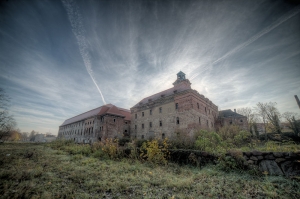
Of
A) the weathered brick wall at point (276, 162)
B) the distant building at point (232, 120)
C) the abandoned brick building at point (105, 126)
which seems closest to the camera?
the weathered brick wall at point (276, 162)

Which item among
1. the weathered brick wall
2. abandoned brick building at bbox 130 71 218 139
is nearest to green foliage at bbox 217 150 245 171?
the weathered brick wall

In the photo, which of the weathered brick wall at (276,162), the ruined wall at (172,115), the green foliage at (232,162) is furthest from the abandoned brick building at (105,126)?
the weathered brick wall at (276,162)

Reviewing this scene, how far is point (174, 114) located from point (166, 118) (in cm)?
191

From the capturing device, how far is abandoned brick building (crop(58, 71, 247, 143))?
2028cm

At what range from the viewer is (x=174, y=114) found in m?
21.6

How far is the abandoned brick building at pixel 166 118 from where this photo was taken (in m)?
20.3

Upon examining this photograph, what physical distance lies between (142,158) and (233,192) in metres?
5.21

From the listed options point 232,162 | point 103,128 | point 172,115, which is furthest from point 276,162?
point 103,128

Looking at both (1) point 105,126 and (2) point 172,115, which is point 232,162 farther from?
(1) point 105,126

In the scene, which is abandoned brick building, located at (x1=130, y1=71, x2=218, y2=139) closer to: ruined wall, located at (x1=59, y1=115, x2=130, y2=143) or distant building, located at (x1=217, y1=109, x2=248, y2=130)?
distant building, located at (x1=217, y1=109, x2=248, y2=130)

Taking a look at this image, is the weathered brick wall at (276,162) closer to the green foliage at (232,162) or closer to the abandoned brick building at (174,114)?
the green foliage at (232,162)

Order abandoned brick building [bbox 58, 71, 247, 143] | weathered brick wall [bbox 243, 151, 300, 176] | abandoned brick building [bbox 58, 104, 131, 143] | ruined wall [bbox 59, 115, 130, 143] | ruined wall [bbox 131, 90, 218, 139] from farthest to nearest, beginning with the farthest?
abandoned brick building [bbox 58, 104, 131, 143]
ruined wall [bbox 59, 115, 130, 143]
abandoned brick building [bbox 58, 71, 247, 143]
ruined wall [bbox 131, 90, 218, 139]
weathered brick wall [bbox 243, 151, 300, 176]

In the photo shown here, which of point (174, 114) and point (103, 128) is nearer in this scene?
point (174, 114)

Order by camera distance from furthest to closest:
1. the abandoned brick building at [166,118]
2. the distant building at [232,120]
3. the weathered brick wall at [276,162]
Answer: the distant building at [232,120] < the abandoned brick building at [166,118] < the weathered brick wall at [276,162]
